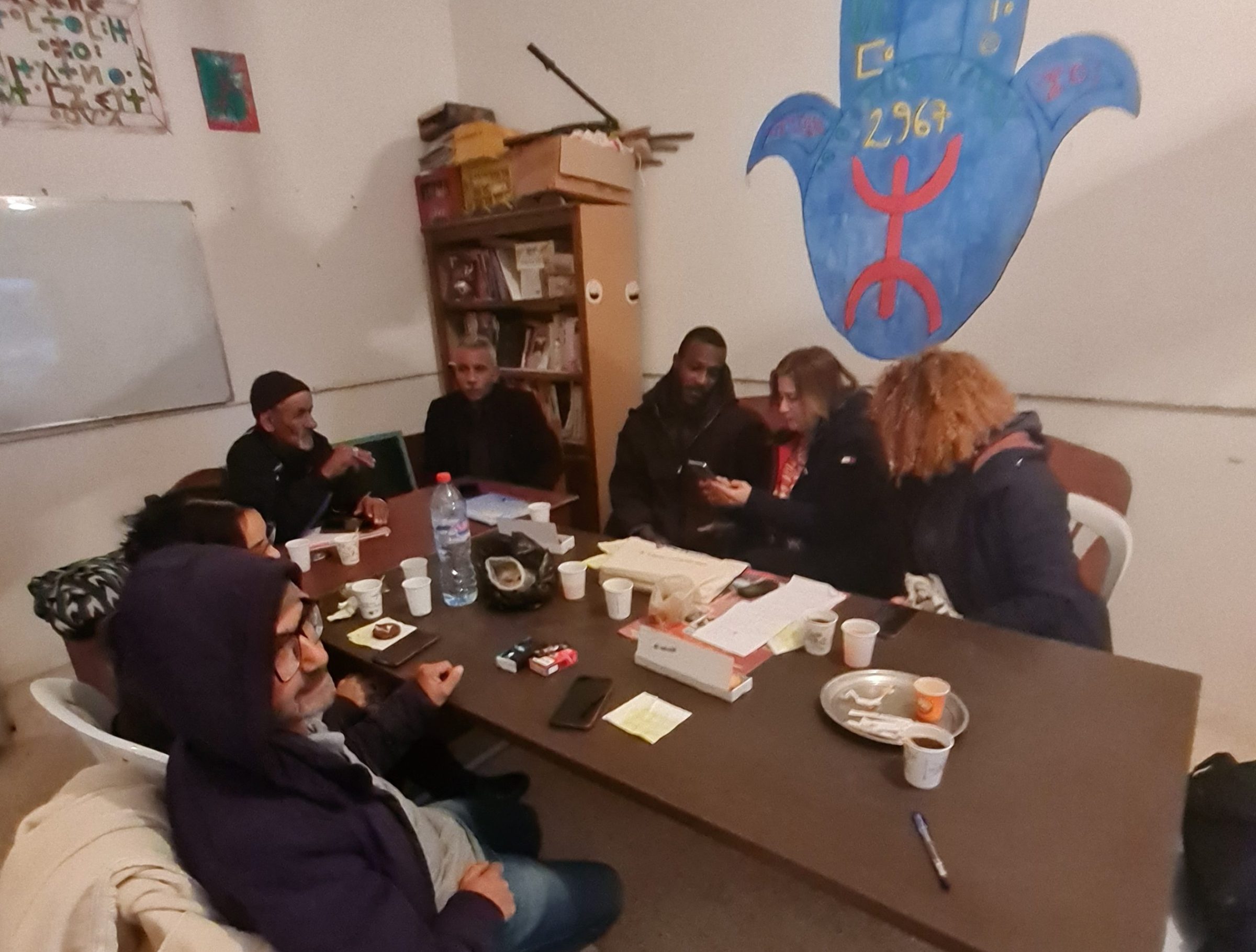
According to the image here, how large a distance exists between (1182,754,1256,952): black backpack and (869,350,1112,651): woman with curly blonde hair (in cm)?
30

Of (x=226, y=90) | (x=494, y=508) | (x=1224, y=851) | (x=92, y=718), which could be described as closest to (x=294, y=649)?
(x=92, y=718)

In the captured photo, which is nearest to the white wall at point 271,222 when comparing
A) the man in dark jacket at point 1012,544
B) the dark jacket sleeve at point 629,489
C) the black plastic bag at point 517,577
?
the dark jacket sleeve at point 629,489

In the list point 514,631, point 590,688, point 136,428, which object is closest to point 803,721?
point 590,688

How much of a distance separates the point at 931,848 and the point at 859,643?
1.40 feet

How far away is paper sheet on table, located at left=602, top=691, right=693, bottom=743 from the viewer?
3.91 ft

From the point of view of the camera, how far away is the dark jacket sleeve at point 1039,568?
1.48 meters

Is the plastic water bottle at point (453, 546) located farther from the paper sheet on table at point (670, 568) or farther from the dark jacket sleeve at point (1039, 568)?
the dark jacket sleeve at point (1039, 568)

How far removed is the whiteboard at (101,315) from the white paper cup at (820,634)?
2.83 m

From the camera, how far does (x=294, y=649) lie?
1.02m

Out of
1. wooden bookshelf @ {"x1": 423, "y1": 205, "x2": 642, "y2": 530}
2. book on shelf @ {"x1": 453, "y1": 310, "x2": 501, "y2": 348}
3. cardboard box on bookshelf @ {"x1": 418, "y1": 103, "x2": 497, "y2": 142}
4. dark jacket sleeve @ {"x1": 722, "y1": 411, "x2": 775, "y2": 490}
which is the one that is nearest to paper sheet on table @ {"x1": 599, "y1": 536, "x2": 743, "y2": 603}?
dark jacket sleeve @ {"x1": 722, "y1": 411, "x2": 775, "y2": 490}

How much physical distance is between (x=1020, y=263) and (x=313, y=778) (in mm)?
2515

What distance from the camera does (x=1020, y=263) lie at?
2480 mm

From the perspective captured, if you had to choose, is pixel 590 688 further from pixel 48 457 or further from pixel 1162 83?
pixel 48 457

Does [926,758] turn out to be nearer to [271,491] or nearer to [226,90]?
[271,491]
